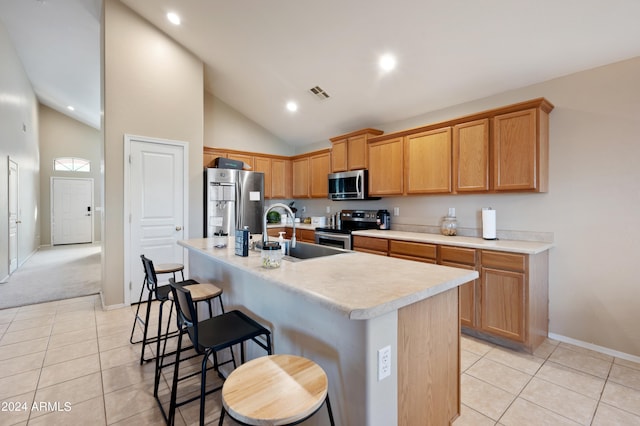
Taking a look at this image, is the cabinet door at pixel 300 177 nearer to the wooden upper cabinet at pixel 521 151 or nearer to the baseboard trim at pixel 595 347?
the wooden upper cabinet at pixel 521 151

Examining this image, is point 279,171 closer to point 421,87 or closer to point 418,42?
point 421,87

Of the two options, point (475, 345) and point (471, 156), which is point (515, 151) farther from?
point (475, 345)

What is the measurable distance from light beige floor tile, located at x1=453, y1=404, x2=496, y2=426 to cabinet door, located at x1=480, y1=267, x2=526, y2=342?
1.08 metres

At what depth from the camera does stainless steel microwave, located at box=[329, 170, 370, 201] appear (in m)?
4.41

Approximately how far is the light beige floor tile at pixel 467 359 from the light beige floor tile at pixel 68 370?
9.79ft

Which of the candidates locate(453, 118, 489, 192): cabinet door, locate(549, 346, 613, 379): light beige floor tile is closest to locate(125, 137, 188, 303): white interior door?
locate(453, 118, 489, 192): cabinet door

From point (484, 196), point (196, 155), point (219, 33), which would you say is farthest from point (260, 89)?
point (484, 196)

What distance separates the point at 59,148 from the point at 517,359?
454 inches

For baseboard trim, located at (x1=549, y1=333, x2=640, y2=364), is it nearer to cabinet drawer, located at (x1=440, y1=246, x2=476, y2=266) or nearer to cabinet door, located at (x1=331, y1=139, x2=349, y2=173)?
cabinet drawer, located at (x1=440, y1=246, x2=476, y2=266)

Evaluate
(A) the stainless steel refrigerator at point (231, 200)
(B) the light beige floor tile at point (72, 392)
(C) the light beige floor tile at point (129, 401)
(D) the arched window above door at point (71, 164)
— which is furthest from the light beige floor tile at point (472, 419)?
(D) the arched window above door at point (71, 164)

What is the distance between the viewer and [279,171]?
6.01 m

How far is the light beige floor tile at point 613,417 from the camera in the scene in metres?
1.80

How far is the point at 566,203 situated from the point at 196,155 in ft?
15.0

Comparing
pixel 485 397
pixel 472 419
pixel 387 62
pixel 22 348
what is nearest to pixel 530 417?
pixel 485 397
